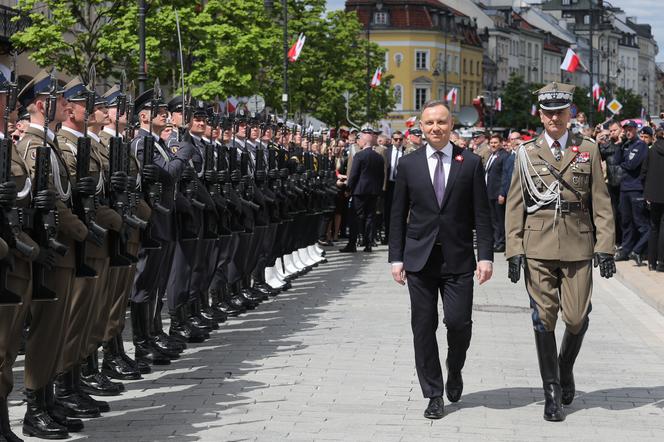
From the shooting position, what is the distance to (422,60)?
13625 cm

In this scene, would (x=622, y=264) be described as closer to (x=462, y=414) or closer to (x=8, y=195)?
(x=462, y=414)

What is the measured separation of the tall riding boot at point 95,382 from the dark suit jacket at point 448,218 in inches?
83.1

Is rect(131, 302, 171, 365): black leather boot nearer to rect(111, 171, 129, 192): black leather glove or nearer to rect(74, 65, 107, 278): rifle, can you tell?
rect(111, 171, 129, 192): black leather glove

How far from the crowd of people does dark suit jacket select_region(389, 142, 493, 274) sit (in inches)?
335

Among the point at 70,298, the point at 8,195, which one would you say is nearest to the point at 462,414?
the point at 70,298

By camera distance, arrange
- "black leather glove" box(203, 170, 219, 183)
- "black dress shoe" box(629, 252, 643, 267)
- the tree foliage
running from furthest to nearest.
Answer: the tree foliage < "black dress shoe" box(629, 252, 643, 267) < "black leather glove" box(203, 170, 219, 183)

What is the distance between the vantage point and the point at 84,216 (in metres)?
8.63

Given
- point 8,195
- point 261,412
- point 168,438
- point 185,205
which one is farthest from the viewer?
point 185,205

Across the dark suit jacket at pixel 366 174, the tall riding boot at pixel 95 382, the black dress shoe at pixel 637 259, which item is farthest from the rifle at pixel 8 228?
the dark suit jacket at pixel 366 174

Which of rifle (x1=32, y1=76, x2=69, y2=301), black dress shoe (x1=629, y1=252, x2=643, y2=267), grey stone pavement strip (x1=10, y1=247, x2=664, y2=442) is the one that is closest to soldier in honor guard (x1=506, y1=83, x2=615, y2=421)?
grey stone pavement strip (x1=10, y1=247, x2=664, y2=442)

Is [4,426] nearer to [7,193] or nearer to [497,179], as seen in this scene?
[7,193]

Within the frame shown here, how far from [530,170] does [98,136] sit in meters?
2.87

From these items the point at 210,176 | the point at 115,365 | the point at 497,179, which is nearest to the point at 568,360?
the point at 115,365

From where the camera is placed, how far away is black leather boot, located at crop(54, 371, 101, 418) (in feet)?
29.1
